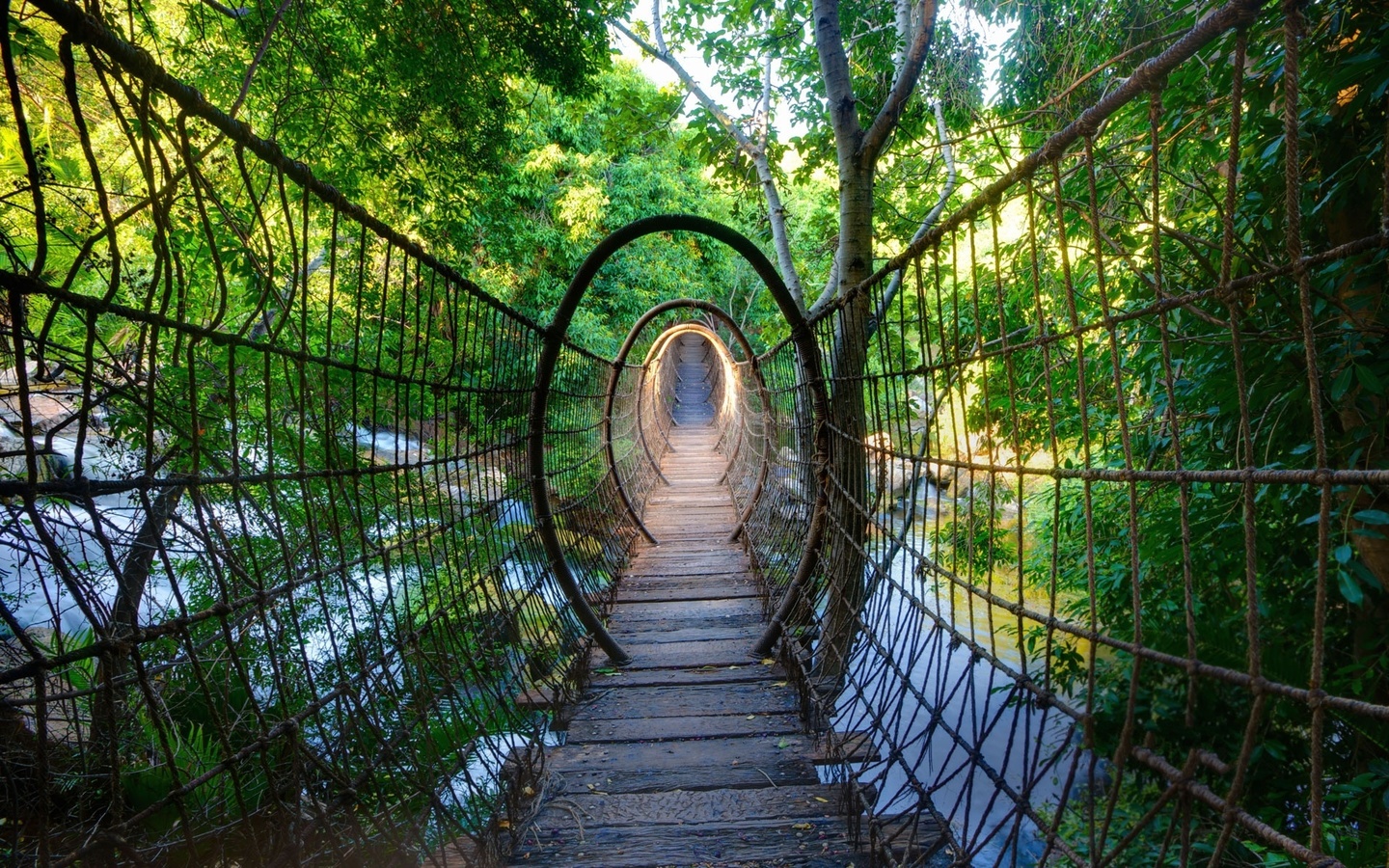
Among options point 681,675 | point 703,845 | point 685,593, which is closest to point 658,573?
point 685,593

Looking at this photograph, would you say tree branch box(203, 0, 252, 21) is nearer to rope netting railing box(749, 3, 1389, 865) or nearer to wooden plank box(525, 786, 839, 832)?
rope netting railing box(749, 3, 1389, 865)

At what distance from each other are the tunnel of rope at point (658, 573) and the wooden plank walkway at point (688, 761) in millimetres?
14

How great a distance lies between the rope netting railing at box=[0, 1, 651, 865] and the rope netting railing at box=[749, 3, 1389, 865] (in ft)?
2.80

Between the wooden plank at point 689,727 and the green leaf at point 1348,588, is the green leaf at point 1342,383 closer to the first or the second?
the green leaf at point 1348,588

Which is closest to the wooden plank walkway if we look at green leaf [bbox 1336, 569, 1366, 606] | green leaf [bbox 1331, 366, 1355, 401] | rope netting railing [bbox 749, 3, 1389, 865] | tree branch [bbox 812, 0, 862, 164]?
rope netting railing [bbox 749, 3, 1389, 865]

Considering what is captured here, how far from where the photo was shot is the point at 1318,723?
0.60 meters

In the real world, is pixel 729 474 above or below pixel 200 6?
below

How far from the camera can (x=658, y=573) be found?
402 centimetres

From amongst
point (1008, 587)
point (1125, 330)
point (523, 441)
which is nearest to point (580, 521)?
point (523, 441)

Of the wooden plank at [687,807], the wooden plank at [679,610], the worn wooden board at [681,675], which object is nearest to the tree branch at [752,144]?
the wooden plank at [679,610]

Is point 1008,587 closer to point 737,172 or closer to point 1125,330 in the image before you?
point 737,172

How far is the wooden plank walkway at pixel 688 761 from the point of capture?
1640mm

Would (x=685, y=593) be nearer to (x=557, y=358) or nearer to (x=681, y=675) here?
(x=681, y=675)

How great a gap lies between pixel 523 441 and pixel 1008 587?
6.18 m
